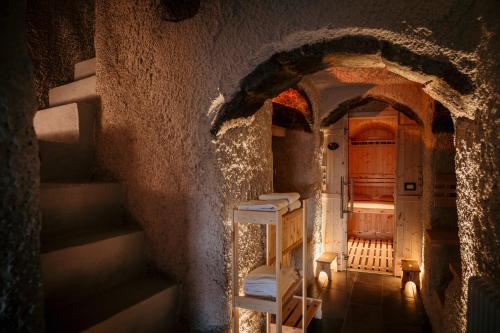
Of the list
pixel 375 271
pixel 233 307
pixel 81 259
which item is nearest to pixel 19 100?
pixel 81 259

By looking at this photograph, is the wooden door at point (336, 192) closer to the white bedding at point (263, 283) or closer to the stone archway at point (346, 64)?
the white bedding at point (263, 283)

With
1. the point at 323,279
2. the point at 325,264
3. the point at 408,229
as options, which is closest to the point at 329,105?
the point at 408,229

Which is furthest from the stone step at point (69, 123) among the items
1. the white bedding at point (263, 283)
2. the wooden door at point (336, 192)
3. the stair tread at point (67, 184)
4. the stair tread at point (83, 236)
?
the wooden door at point (336, 192)

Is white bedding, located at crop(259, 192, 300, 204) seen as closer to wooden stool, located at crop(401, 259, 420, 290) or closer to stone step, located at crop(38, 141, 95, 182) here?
stone step, located at crop(38, 141, 95, 182)

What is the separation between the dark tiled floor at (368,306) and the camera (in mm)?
3691

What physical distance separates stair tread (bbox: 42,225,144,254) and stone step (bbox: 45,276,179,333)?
1.15 ft

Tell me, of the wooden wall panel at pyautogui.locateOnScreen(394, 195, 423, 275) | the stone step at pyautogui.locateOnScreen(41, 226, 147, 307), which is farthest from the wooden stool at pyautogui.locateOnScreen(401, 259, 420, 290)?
the stone step at pyautogui.locateOnScreen(41, 226, 147, 307)

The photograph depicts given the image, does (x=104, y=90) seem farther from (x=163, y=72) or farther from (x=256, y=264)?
(x=256, y=264)

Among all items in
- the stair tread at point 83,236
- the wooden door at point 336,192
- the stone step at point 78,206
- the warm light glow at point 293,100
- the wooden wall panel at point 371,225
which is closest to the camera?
the stair tread at point 83,236

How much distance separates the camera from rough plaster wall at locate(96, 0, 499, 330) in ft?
5.19

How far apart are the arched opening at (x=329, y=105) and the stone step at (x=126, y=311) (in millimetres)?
676

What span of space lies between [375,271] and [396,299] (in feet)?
3.80

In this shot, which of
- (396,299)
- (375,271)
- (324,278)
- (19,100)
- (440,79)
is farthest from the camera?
(375,271)

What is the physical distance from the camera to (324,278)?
198 inches
